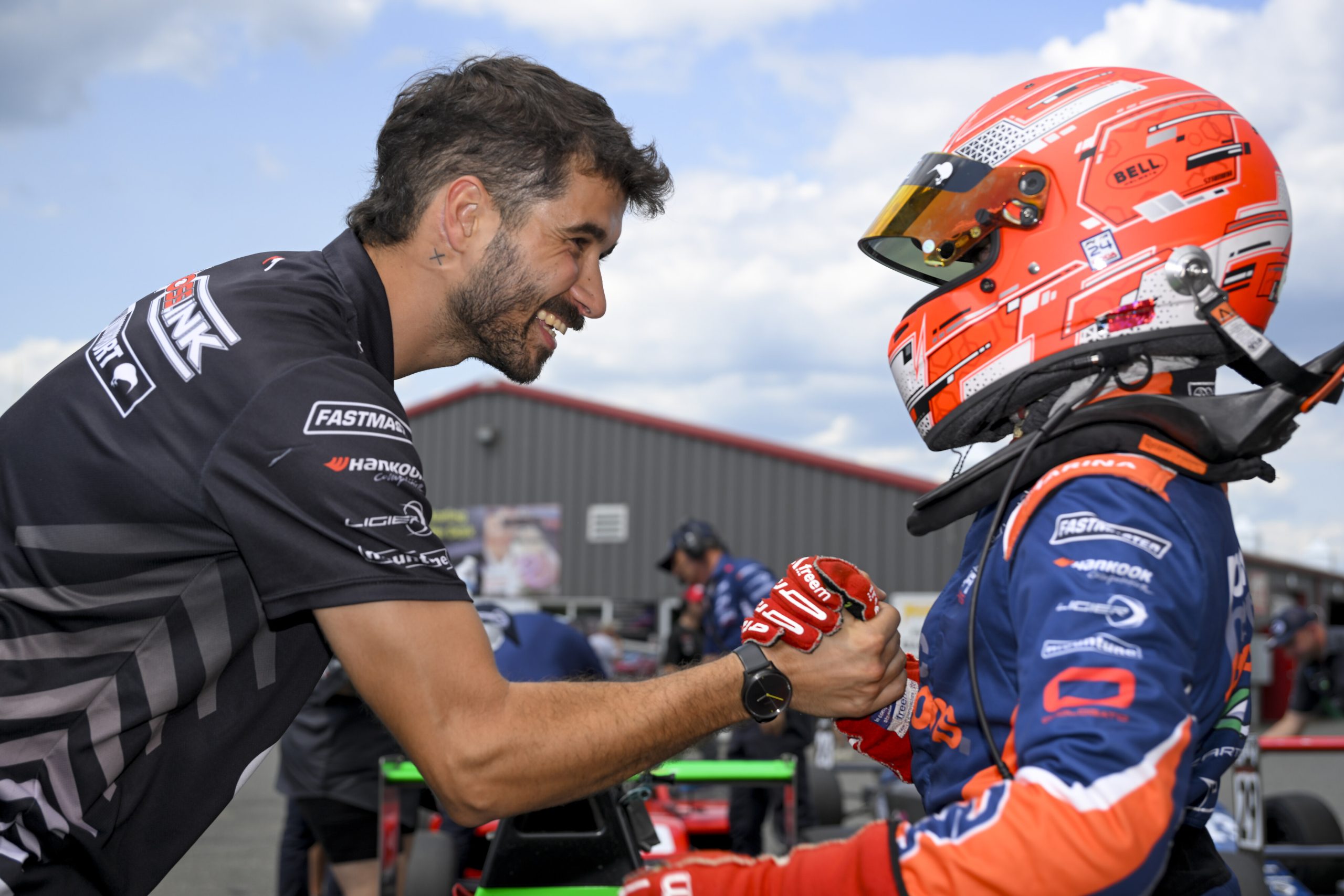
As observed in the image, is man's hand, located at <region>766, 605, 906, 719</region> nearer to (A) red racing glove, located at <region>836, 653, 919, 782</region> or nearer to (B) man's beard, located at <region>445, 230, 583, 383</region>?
(A) red racing glove, located at <region>836, 653, 919, 782</region>

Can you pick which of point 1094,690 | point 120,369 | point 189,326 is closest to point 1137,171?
point 1094,690

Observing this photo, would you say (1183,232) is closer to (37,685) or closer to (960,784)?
(960,784)

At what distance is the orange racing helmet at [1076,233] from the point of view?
5.73 feet

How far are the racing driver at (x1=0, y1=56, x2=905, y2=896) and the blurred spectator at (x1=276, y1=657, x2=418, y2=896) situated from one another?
350 cm

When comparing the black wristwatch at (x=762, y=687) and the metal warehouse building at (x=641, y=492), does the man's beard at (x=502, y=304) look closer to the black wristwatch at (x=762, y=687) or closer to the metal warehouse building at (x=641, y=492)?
the black wristwatch at (x=762, y=687)

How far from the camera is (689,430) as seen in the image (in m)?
21.9

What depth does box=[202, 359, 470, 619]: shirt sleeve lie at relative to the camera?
1.64 m

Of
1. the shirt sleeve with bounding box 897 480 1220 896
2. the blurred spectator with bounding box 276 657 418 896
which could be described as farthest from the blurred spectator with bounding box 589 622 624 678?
the shirt sleeve with bounding box 897 480 1220 896

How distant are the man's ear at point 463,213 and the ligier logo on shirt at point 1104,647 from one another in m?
1.46

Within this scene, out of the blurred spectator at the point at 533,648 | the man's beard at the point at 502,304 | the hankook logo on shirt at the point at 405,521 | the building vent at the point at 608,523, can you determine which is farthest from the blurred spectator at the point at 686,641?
the building vent at the point at 608,523

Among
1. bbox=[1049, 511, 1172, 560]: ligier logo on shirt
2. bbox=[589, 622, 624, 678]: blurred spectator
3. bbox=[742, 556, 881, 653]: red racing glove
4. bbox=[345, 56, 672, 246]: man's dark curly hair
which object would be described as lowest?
bbox=[589, 622, 624, 678]: blurred spectator

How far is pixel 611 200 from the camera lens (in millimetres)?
2400

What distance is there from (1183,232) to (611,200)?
1.17m

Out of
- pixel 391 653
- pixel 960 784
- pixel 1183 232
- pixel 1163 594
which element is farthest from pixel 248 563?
pixel 1183 232
